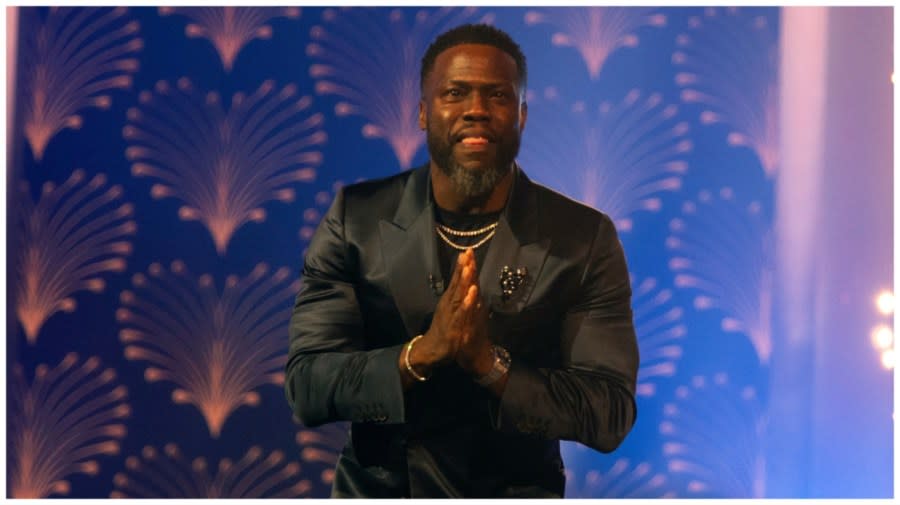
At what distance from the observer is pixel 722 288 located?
2516mm

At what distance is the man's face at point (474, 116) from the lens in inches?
88.3

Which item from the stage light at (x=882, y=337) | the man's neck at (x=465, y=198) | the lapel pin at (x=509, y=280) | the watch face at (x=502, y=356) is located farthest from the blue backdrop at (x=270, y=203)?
the watch face at (x=502, y=356)

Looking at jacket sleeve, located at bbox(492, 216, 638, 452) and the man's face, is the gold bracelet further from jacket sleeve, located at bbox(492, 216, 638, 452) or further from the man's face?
the man's face

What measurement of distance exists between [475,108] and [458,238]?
289mm

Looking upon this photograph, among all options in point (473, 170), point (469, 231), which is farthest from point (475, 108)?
point (469, 231)

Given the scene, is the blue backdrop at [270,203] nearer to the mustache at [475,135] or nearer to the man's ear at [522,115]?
the man's ear at [522,115]

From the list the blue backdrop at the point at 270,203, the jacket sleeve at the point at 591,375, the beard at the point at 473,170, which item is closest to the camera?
the jacket sleeve at the point at 591,375

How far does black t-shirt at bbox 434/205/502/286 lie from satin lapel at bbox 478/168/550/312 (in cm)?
2

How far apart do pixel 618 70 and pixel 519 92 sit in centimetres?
34

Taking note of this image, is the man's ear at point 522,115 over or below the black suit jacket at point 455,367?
over

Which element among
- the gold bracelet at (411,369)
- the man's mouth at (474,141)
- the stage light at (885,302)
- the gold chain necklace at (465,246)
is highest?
the man's mouth at (474,141)

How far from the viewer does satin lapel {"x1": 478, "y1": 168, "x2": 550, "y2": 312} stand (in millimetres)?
2248

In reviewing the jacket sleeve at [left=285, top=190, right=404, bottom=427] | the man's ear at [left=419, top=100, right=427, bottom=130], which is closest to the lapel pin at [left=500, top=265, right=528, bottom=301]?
the jacket sleeve at [left=285, top=190, right=404, bottom=427]

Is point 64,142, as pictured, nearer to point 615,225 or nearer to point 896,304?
point 615,225
